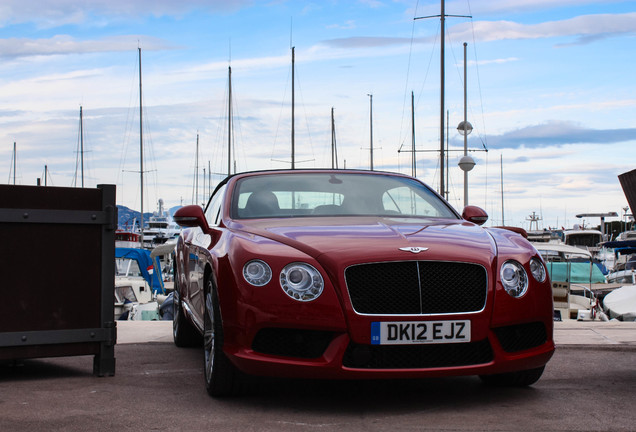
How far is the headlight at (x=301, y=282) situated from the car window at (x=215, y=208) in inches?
59.9

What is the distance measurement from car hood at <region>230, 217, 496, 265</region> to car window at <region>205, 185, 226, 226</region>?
645 mm

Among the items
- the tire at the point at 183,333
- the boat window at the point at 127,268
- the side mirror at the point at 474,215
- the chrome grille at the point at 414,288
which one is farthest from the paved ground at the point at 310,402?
the boat window at the point at 127,268

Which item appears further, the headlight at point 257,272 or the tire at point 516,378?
the tire at point 516,378

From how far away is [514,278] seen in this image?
476 centimetres

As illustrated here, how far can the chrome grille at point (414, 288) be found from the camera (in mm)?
4457

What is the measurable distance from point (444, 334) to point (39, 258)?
2844 millimetres

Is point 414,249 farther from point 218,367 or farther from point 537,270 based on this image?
point 218,367

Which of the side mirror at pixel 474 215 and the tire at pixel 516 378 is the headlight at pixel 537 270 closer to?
the tire at pixel 516 378

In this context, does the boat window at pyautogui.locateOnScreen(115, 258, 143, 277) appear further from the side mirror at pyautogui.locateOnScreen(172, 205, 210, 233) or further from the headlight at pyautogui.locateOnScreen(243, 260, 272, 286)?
the headlight at pyautogui.locateOnScreen(243, 260, 272, 286)

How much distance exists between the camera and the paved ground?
4234 millimetres

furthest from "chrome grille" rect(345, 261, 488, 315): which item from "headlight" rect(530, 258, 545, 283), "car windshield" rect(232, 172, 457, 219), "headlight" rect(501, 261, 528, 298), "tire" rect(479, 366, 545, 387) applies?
"car windshield" rect(232, 172, 457, 219)

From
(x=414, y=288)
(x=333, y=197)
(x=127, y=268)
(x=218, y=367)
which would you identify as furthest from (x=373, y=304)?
(x=127, y=268)

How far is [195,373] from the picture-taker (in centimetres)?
611

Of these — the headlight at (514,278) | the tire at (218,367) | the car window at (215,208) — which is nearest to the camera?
the headlight at (514,278)
